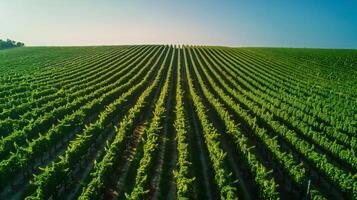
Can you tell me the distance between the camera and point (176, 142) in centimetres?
3120

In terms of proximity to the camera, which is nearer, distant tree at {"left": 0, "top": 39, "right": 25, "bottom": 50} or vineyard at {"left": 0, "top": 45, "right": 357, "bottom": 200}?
vineyard at {"left": 0, "top": 45, "right": 357, "bottom": 200}

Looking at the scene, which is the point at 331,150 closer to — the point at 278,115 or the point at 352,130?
the point at 352,130

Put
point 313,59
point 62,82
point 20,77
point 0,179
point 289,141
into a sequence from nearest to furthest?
point 0,179 < point 289,141 < point 62,82 < point 20,77 < point 313,59

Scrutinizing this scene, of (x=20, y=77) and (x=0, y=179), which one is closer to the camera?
(x=0, y=179)

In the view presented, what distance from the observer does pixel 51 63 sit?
78750mm

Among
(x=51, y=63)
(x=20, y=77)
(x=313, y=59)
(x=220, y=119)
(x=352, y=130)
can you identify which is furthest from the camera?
(x=313, y=59)

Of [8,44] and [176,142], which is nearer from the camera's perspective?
[176,142]

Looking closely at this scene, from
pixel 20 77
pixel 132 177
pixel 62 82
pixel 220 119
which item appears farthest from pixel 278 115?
pixel 20 77

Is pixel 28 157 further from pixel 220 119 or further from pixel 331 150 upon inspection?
pixel 331 150

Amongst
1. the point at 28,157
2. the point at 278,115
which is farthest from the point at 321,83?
the point at 28,157

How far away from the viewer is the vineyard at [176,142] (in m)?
22.1

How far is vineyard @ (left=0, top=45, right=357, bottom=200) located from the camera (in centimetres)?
2206

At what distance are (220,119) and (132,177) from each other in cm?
1507

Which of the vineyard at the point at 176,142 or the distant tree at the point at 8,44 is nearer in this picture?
the vineyard at the point at 176,142
